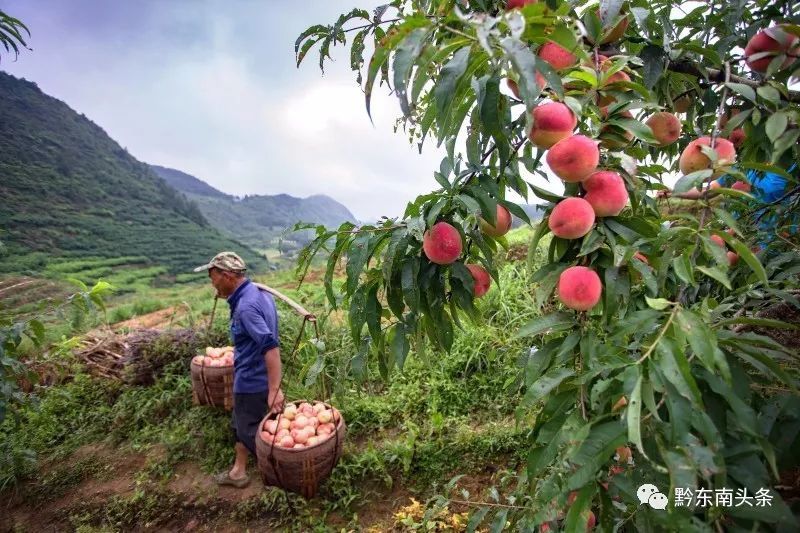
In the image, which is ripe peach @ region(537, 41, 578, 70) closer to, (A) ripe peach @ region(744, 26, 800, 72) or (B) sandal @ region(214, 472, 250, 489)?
(A) ripe peach @ region(744, 26, 800, 72)

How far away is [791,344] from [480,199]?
0.82 metres

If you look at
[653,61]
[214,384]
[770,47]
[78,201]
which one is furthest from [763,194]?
[78,201]

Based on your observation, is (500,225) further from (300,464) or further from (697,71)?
(300,464)

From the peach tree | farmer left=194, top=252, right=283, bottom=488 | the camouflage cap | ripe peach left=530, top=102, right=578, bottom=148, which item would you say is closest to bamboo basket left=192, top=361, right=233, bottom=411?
farmer left=194, top=252, right=283, bottom=488

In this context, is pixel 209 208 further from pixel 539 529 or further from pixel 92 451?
pixel 539 529

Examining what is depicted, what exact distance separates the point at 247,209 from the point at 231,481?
3143cm

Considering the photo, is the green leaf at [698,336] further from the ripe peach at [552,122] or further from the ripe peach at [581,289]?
the ripe peach at [552,122]

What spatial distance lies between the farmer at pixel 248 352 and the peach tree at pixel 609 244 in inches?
63.4

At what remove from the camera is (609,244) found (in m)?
0.72

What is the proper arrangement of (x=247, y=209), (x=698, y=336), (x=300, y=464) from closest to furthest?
(x=698, y=336), (x=300, y=464), (x=247, y=209)

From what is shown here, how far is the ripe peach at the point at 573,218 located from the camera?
69cm

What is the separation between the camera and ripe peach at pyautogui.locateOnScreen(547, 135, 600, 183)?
26.3 inches

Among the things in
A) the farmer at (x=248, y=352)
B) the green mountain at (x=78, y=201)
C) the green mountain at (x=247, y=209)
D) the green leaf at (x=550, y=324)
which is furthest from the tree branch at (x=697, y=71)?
the green mountain at (x=247, y=209)

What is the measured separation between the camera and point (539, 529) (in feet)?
3.21
